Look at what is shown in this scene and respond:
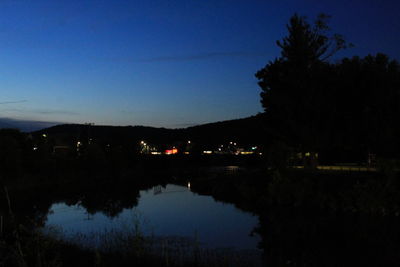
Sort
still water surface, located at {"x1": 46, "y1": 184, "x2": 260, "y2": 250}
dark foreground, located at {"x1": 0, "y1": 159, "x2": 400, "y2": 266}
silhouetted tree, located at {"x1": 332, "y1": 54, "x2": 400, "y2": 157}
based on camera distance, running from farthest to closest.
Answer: silhouetted tree, located at {"x1": 332, "y1": 54, "x2": 400, "y2": 157} < still water surface, located at {"x1": 46, "y1": 184, "x2": 260, "y2": 250} < dark foreground, located at {"x1": 0, "y1": 159, "x2": 400, "y2": 266}

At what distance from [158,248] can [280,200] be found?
61.9 feet

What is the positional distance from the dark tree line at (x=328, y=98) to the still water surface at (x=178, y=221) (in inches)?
504

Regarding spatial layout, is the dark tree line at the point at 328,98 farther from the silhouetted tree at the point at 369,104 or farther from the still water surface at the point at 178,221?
the still water surface at the point at 178,221

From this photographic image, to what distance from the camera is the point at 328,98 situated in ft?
153

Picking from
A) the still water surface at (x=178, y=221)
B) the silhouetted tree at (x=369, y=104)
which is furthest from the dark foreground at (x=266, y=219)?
the silhouetted tree at (x=369, y=104)

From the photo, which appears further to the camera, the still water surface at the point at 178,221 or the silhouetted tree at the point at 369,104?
the silhouetted tree at the point at 369,104

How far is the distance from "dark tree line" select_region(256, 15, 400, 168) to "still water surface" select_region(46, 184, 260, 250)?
504 inches

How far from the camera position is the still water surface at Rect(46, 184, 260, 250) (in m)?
26.8

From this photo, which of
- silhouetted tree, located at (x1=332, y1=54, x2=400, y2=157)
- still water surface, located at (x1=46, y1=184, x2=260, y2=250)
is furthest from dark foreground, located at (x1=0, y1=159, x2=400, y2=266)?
silhouetted tree, located at (x1=332, y1=54, x2=400, y2=157)

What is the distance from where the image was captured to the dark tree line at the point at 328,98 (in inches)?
1699

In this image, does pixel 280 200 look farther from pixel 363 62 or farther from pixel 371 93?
pixel 363 62

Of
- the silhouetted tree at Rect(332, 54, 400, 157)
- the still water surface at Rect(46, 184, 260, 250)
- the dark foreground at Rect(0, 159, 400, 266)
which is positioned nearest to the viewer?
the dark foreground at Rect(0, 159, 400, 266)

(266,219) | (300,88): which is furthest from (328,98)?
(266,219)

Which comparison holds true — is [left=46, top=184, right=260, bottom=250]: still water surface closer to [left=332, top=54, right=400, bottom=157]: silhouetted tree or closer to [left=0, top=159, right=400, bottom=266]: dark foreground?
[left=0, top=159, right=400, bottom=266]: dark foreground
